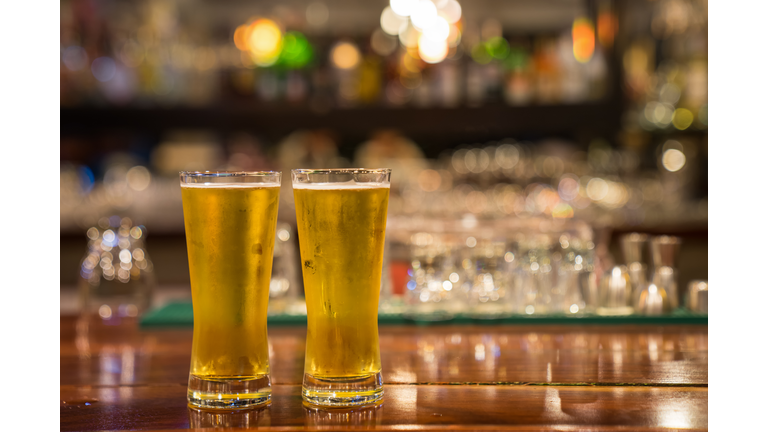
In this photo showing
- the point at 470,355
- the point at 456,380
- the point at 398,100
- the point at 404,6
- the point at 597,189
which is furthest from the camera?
the point at 597,189

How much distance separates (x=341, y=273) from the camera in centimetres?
73

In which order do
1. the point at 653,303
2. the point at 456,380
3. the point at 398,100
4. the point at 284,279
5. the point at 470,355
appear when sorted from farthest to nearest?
1. the point at 398,100
2. the point at 284,279
3. the point at 653,303
4. the point at 470,355
5. the point at 456,380

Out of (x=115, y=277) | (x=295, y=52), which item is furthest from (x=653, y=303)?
(x=295, y=52)

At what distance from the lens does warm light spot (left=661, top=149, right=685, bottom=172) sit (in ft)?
13.8

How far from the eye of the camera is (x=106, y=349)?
1101 mm

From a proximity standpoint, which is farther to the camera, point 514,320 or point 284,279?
point 284,279

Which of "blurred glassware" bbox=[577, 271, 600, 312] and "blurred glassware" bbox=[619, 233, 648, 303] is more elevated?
"blurred glassware" bbox=[619, 233, 648, 303]

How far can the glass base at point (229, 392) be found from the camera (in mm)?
738

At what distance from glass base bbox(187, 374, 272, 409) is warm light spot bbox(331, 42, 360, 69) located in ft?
11.3

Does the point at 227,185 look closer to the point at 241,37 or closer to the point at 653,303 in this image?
the point at 653,303

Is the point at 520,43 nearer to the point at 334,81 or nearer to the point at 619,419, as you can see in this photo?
the point at 334,81

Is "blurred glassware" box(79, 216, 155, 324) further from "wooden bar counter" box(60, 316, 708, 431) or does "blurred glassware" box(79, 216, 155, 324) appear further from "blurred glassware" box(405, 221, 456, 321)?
"blurred glassware" box(405, 221, 456, 321)

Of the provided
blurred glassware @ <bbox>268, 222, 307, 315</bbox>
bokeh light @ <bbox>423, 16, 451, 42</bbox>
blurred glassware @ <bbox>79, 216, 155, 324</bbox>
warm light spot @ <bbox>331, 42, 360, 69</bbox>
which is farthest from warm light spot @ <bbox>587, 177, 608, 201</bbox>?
blurred glassware @ <bbox>79, 216, 155, 324</bbox>

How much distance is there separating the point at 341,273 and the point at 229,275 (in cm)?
11
